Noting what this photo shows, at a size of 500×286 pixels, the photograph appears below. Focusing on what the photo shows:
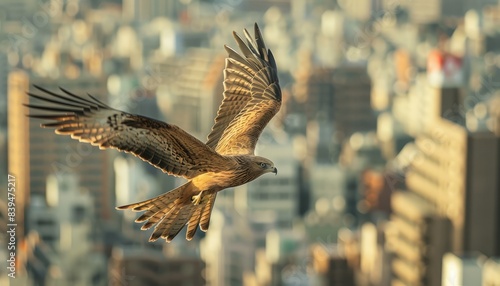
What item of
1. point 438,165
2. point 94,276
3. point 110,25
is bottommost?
point 94,276

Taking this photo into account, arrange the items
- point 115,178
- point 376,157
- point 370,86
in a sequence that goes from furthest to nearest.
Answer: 1. point 370,86
2. point 376,157
3. point 115,178

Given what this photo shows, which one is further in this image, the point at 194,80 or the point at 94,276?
the point at 194,80

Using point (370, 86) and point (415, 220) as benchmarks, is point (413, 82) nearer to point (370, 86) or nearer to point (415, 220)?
point (370, 86)

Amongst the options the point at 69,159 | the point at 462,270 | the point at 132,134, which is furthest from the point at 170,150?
the point at 69,159

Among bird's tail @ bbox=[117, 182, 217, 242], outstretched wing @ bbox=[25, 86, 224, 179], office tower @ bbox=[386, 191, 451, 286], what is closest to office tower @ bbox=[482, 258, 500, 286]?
office tower @ bbox=[386, 191, 451, 286]

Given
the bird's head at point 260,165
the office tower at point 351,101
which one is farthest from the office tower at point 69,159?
the bird's head at point 260,165

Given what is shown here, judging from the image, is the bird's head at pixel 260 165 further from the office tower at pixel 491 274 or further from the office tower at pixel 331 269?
the office tower at pixel 331 269

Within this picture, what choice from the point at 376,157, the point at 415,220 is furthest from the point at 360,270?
the point at 376,157

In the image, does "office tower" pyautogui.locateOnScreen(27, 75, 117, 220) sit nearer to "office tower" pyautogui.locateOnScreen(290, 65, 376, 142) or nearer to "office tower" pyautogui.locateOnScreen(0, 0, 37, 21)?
"office tower" pyautogui.locateOnScreen(290, 65, 376, 142)
